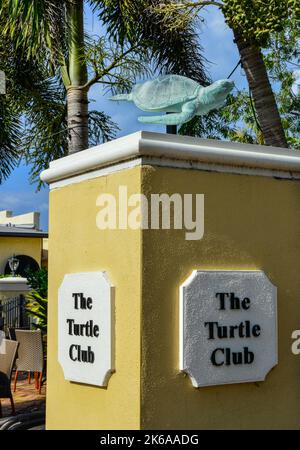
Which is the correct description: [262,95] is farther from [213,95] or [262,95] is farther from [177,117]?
[177,117]

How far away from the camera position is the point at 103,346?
12.1ft

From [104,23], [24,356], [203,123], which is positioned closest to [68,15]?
[104,23]

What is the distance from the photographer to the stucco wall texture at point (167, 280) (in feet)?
11.4

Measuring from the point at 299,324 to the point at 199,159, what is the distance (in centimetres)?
120

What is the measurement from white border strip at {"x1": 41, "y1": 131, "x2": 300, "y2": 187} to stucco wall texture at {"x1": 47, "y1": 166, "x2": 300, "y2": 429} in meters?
0.06

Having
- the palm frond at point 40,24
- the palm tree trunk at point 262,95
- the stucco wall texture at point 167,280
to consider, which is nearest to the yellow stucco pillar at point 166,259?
the stucco wall texture at point 167,280

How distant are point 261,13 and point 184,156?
4977 millimetres

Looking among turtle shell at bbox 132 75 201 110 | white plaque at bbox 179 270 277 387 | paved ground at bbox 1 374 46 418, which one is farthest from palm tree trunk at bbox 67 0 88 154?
white plaque at bbox 179 270 277 387

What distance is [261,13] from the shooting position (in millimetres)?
7996

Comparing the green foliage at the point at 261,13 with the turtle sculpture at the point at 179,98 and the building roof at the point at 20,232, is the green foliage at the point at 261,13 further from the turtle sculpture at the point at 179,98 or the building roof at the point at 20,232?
the building roof at the point at 20,232

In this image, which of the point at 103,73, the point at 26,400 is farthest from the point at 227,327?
the point at 103,73

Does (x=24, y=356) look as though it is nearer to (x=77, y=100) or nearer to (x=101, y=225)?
(x=77, y=100)

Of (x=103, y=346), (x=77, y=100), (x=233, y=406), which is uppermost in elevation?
(x=77, y=100)

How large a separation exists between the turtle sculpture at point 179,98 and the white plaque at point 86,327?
134 cm
